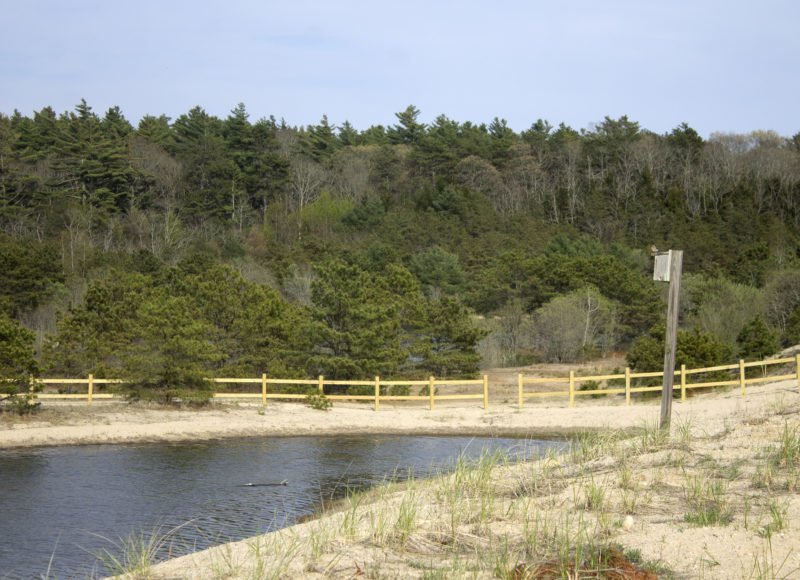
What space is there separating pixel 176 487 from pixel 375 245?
53.7 metres

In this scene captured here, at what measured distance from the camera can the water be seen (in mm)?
11516

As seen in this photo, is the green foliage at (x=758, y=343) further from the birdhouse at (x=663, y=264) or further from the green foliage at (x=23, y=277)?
the green foliage at (x=23, y=277)

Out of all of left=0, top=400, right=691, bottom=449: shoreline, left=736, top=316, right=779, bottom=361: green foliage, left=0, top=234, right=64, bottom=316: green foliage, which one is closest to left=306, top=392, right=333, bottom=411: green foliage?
left=0, top=400, right=691, bottom=449: shoreline

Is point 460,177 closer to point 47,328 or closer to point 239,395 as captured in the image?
point 47,328

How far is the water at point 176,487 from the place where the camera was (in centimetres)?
1152

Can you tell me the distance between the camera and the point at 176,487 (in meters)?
15.8

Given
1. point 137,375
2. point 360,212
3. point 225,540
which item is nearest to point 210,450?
point 137,375

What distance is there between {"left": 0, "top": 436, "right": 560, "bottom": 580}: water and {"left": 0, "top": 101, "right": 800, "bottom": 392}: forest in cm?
506

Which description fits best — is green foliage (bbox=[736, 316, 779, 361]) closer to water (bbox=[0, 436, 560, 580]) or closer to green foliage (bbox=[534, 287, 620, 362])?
green foliage (bbox=[534, 287, 620, 362])

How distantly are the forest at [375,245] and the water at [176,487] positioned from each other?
506 centimetres

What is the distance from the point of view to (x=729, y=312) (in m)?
46.2

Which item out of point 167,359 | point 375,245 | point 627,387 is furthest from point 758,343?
point 375,245

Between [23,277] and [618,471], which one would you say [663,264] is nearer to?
[618,471]

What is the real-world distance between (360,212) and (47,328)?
42383mm
